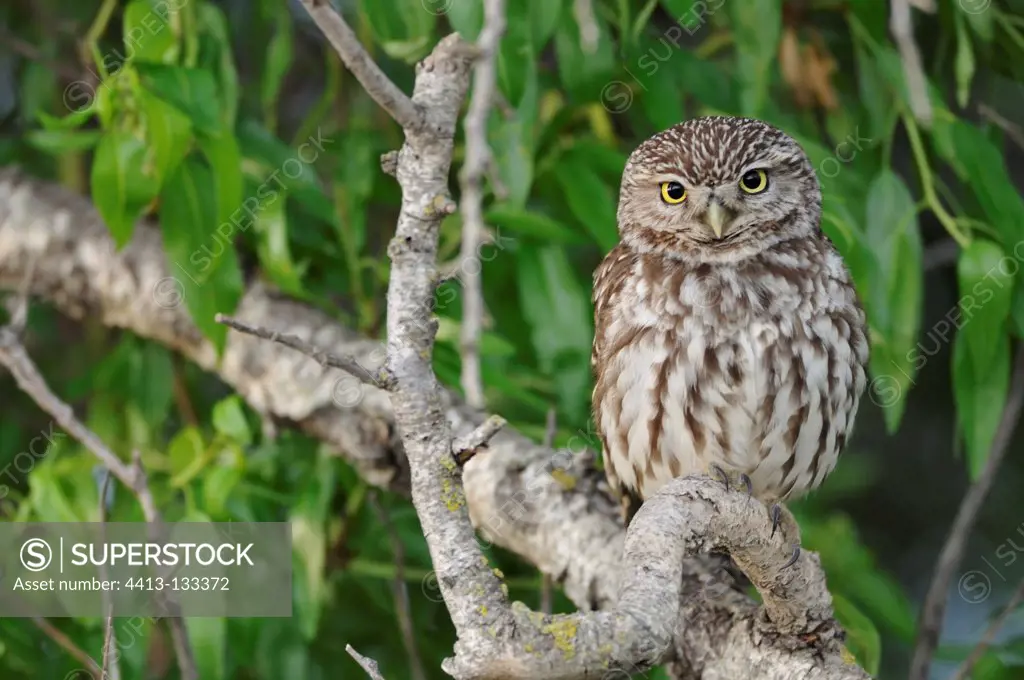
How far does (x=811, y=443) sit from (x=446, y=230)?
1.23 m

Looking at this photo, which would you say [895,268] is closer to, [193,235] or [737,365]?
[737,365]

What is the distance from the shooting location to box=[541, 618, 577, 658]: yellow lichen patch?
179 cm

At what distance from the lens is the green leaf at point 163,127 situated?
325 cm

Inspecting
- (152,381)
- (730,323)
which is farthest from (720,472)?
(152,381)

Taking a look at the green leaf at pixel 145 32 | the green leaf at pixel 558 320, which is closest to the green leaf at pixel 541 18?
the green leaf at pixel 558 320

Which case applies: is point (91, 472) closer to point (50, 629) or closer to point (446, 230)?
point (50, 629)

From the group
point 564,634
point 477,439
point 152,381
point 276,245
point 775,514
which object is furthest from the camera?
point 152,381

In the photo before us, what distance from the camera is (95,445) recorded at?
2885 millimetres

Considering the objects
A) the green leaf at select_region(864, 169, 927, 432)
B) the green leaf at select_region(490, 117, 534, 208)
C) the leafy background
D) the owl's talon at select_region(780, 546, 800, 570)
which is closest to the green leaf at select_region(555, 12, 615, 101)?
the leafy background

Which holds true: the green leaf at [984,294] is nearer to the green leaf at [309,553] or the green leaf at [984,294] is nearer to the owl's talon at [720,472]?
the owl's talon at [720,472]

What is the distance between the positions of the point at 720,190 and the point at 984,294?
0.72m

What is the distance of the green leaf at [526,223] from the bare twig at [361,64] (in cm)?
119

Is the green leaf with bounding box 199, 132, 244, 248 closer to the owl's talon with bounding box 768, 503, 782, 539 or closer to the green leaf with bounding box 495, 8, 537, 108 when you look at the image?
the green leaf with bounding box 495, 8, 537, 108

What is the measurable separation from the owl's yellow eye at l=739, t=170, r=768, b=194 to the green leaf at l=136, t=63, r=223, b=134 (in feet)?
4.47
